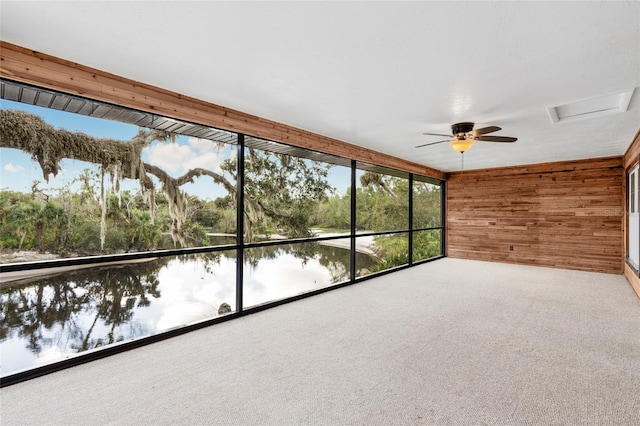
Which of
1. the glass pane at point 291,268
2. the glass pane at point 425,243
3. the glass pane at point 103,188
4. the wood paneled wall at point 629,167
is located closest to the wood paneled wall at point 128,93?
the glass pane at point 103,188

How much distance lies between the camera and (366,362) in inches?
98.7

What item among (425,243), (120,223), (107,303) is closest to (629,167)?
(425,243)

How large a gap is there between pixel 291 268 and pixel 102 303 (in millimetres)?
3741

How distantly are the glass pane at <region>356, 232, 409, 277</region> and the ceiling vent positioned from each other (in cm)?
588

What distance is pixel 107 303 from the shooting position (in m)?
3.88

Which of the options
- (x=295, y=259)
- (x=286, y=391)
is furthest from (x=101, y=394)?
(x=295, y=259)

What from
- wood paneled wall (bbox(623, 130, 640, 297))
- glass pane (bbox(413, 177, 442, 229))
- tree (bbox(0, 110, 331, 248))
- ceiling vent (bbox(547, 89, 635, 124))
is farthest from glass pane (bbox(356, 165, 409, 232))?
ceiling vent (bbox(547, 89, 635, 124))

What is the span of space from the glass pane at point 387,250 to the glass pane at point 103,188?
5464 mm

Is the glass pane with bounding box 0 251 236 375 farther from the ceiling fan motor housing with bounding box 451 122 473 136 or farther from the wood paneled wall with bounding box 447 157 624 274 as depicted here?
the wood paneled wall with bounding box 447 157 624 274

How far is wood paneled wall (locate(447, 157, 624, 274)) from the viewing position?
20.0ft

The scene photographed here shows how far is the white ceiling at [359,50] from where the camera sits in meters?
1.72

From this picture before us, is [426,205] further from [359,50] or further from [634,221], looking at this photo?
[359,50]

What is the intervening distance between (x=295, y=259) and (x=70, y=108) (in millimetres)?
5015

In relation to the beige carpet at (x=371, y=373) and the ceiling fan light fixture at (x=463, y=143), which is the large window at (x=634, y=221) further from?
the ceiling fan light fixture at (x=463, y=143)
